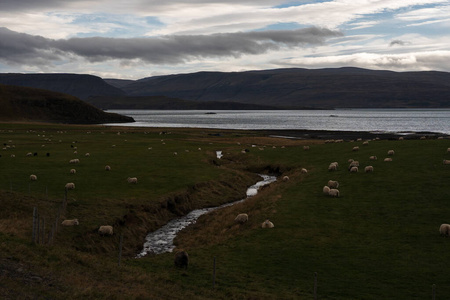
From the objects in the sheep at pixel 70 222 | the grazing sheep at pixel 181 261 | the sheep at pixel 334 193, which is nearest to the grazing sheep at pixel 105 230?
the sheep at pixel 70 222

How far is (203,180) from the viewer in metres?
54.4

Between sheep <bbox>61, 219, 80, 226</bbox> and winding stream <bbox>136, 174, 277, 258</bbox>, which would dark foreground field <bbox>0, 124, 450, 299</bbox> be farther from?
winding stream <bbox>136, 174, 277, 258</bbox>

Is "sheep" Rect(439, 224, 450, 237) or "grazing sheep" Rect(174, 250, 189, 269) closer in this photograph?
"grazing sheep" Rect(174, 250, 189, 269)

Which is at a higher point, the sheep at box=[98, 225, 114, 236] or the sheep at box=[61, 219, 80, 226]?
the sheep at box=[61, 219, 80, 226]

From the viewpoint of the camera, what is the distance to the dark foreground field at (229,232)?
20875 mm

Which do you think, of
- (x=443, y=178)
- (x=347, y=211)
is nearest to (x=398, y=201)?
(x=347, y=211)

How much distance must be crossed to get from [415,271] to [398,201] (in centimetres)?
1454

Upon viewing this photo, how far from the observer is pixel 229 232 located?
3391cm

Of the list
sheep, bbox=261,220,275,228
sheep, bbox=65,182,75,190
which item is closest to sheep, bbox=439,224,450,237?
sheep, bbox=261,220,275,228

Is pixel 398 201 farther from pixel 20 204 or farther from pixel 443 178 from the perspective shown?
pixel 20 204

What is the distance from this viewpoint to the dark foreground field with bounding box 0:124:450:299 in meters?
20.9

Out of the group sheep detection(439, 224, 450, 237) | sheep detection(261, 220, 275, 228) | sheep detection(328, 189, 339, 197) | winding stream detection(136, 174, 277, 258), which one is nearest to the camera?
sheep detection(439, 224, 450, 237)

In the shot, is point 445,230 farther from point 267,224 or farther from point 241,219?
point 241,219

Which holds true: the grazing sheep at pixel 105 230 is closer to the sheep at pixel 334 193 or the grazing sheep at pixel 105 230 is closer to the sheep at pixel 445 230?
the sheep at pixel 334 193
